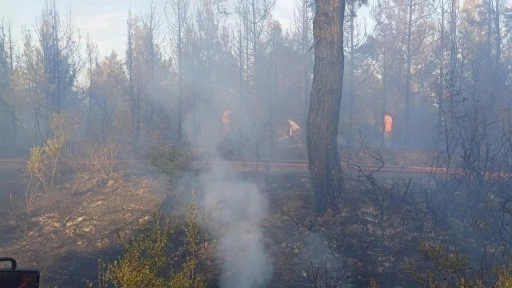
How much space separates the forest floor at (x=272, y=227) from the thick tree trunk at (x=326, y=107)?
58 centimetres

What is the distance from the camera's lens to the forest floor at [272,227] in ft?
31.4

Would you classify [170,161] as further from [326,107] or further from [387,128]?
[387,128]

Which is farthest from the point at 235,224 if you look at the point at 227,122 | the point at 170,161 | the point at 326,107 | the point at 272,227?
the point at 227,122

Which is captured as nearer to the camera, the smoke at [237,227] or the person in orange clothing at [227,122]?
the smoke at [237,227]

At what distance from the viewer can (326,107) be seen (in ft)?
38.2

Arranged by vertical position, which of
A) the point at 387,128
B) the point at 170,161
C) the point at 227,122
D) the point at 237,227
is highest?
the point at 227,122

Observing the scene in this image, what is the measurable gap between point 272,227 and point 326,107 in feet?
10.2

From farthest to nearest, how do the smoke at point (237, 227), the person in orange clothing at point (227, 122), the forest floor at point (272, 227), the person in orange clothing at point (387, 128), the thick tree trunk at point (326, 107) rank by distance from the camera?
the person in orange clothing at point (387, 128) < the person in orange clothing at point (227, 122) < the thick tree trunk at point (326, 107) < the forest floor at point (272, 227) < the smoke at point (237, 227)

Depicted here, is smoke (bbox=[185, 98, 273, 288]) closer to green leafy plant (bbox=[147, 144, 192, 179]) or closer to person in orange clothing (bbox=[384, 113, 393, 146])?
green leafy plant (bbox=[147, 144, 192, 179])

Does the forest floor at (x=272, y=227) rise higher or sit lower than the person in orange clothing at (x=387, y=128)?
lower

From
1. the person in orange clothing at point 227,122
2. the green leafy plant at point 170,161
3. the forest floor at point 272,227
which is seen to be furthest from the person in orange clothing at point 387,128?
the green leafy plant at point 170,161

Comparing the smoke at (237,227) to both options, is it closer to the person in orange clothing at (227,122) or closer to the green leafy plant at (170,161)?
the green leafy plant at (170,161)

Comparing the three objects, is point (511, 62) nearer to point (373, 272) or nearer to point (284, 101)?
Answer: point (284, 101)

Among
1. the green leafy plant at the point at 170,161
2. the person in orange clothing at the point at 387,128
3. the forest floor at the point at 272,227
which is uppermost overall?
the person in orange clothing at the point at 387,128
